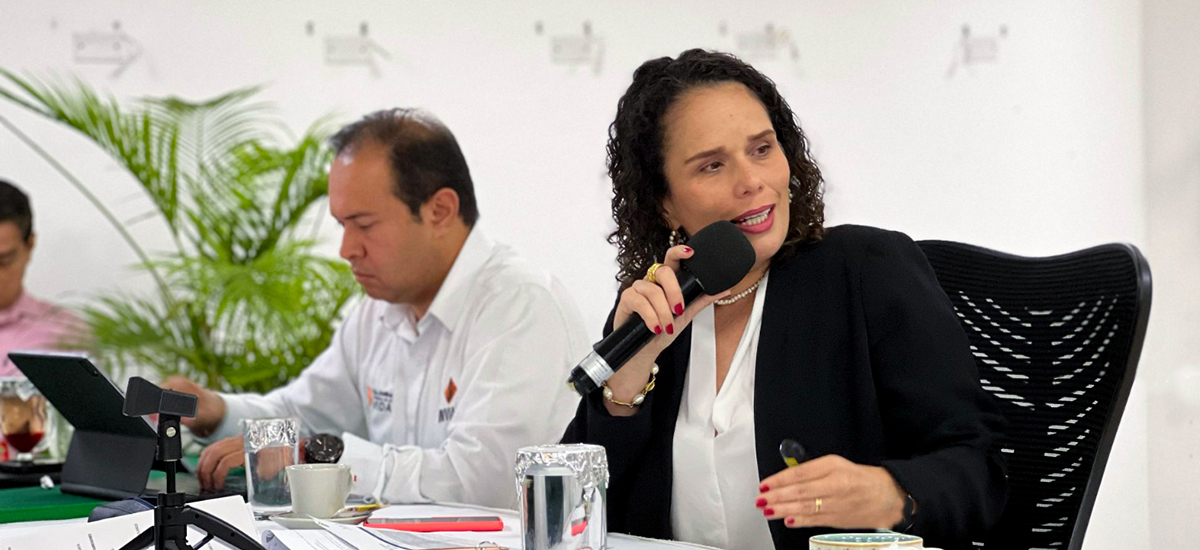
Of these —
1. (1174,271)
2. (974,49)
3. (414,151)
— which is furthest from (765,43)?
(414,151)

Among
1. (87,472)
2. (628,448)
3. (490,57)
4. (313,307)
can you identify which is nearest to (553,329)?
(628,448)

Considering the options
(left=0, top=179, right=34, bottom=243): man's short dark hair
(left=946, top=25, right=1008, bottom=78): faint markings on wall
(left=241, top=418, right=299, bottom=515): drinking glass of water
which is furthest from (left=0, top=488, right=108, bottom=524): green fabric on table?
(left=946, top=25, right=1008, bottom=78): faint markings on wall

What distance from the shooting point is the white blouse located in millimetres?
1555

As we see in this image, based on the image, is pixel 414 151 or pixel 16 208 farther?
pixel 16 208

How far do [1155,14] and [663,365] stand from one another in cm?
312

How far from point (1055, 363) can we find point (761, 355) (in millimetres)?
386

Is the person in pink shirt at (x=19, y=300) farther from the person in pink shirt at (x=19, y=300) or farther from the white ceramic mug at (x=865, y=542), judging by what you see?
the white ceramic mug at (x=865, y=542)

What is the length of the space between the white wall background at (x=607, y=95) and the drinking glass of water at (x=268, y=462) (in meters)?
2.44

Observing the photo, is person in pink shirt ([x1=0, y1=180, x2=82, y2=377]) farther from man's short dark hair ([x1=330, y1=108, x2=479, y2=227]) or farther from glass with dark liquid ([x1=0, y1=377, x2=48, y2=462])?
man's short dark hair ([x1=330, y1=108, x2=479, y2=227])

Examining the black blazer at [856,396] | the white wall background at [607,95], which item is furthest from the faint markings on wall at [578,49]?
the black blazer at [856,396]

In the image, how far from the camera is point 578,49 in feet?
13.8

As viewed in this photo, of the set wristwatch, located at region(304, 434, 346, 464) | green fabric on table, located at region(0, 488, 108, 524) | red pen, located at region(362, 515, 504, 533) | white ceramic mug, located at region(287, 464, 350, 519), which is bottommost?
green fabric on table, located at region(0, 488, 108, 524)

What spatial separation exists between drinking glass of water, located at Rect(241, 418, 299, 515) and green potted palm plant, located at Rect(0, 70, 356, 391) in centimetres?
150

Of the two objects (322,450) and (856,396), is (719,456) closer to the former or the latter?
(856,396)
